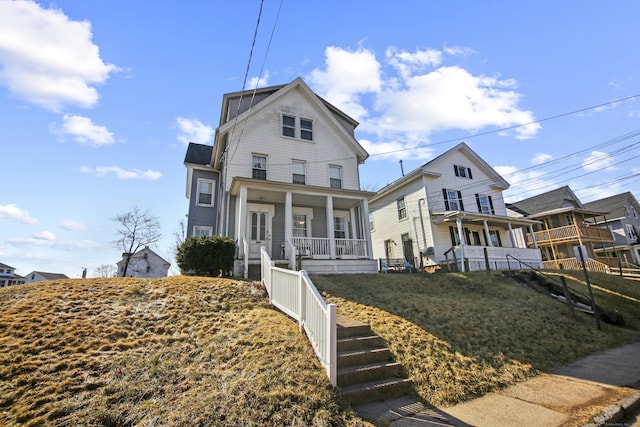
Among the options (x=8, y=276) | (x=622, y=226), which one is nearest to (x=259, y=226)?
(x=622, y=226)

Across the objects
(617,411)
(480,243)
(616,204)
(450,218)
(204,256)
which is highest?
(616,204)

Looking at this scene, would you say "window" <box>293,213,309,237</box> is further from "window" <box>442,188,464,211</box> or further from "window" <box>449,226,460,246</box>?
"window" <box>442,188,464,211</box>

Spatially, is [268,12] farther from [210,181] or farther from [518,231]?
[518,231]

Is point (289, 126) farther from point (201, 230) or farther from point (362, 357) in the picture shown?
point (362, 357)

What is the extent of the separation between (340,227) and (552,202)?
25.0m

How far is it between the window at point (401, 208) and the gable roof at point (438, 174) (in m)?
1.15

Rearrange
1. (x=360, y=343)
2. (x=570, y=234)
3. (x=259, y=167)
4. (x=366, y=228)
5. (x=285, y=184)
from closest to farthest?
(x=360, y=343)
(x=285, y=184)
(x=366, y=228)
(x=259, y=167)
(x=570, y=234)

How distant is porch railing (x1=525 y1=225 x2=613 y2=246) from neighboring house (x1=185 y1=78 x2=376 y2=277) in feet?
65.5

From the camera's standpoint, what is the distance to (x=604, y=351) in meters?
7.10

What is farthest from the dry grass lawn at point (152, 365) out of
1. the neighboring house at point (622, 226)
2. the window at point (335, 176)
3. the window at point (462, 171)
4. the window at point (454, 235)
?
the neighboring house at point (622, 226)

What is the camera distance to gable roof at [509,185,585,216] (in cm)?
2715

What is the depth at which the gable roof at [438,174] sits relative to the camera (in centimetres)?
2020

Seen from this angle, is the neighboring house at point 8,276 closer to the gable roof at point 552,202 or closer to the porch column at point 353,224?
the porch column at point 353,224

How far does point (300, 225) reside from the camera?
1471 cm
